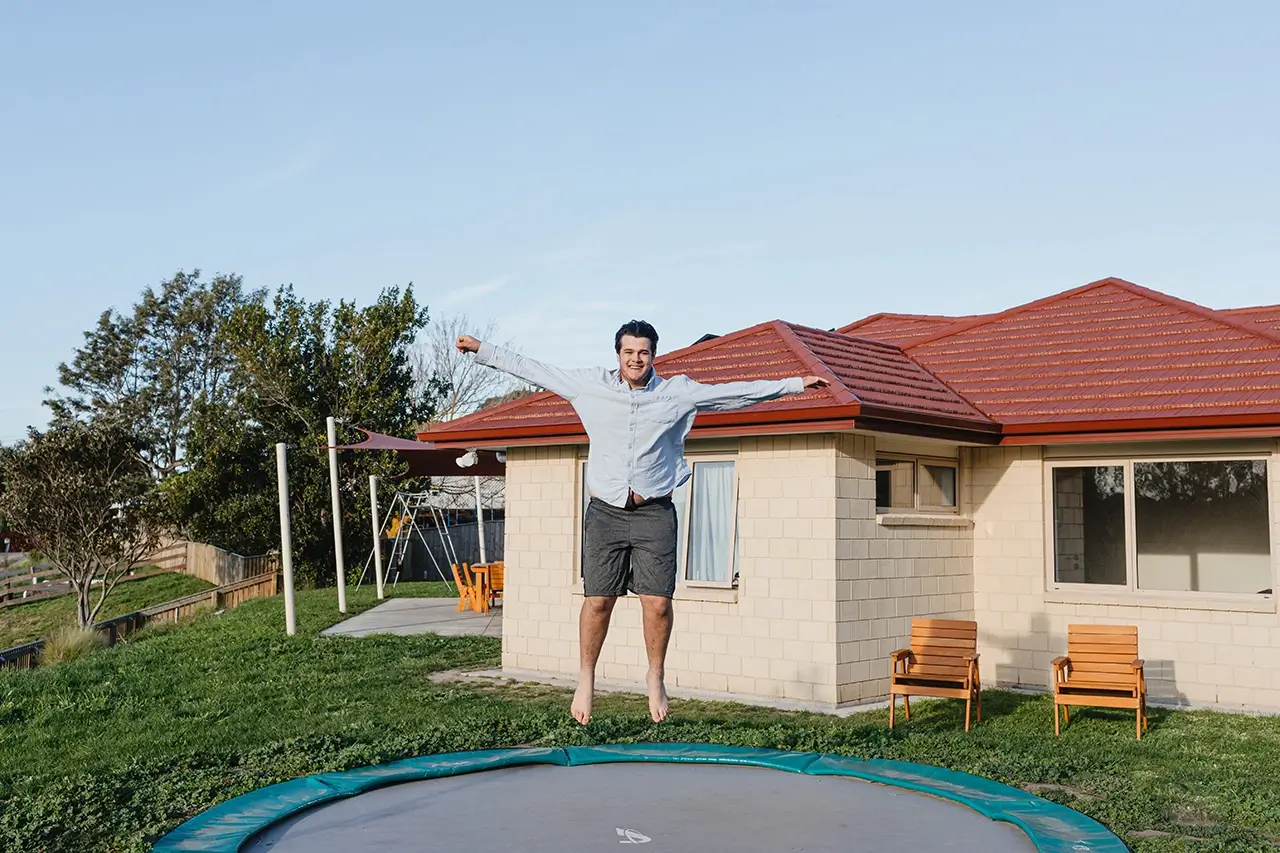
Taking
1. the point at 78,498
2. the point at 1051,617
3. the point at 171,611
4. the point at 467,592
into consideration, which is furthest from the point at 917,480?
the point at 78,498

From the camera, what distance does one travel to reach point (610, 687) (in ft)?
38.4

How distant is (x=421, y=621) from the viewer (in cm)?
1717

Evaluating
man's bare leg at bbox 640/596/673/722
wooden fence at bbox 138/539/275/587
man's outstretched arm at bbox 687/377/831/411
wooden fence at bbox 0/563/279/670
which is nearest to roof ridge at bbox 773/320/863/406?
man's outstretched arm at bbox 687/377/831/411

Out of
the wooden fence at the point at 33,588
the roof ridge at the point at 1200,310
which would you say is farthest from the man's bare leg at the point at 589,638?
the wooden fence at the point at 33,588

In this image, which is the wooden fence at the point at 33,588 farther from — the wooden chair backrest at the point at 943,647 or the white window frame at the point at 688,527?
the wooden chair backrest at the point at 943,647

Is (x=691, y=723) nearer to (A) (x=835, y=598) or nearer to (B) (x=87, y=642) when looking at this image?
(A) (x=835, y=598)

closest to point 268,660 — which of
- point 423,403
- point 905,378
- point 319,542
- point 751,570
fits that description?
point 751,570

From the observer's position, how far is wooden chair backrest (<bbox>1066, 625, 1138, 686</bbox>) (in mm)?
9617

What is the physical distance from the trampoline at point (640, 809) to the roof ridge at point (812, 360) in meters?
3.50

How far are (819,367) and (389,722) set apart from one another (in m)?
4.92

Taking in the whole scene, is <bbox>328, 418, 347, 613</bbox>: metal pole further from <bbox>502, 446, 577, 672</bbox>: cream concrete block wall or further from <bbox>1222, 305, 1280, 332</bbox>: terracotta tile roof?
<bbox>1222, 305, 1280, 332</bbox>: terracotta tile roof

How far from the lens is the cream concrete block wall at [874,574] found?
35.1 feet

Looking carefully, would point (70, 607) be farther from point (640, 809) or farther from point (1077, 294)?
point (640, 809)

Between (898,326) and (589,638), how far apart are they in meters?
10.9
